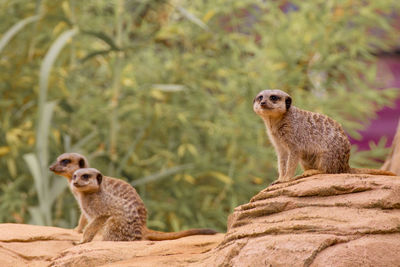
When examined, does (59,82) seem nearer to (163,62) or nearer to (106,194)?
(163,62)

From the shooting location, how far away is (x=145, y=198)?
3.73 meters

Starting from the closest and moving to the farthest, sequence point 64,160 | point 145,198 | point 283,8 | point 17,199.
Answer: point 64,160 → point 17,199 → point 145,198 → point 283,8

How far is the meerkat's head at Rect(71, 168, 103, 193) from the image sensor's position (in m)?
2.49

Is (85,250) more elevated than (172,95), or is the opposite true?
(172,95)

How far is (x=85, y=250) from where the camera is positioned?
213cm

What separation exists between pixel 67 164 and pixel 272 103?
1.06m

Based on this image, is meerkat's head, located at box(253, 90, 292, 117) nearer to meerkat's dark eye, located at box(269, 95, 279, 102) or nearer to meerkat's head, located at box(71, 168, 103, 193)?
meerkat's dark eye, located at box(269, 95, 279, 102)

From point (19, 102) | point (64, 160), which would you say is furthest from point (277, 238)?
point (19, 102)

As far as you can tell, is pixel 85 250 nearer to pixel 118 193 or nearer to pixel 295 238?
pixel 118 193

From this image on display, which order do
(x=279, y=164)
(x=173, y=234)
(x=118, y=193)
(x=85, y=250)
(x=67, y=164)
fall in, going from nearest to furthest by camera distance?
(x=85, y=250)
(x=279, y=164)
(x=173, y=234)
(x=118, y=193)
(x=67, y=164)

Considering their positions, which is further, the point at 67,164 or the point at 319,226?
the point at 67,164

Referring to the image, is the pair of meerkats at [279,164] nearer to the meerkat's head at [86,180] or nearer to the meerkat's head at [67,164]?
the meerkat's head at [86,180]

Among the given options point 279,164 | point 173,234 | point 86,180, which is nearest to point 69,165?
point 86,180

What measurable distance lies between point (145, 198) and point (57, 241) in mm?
1345
